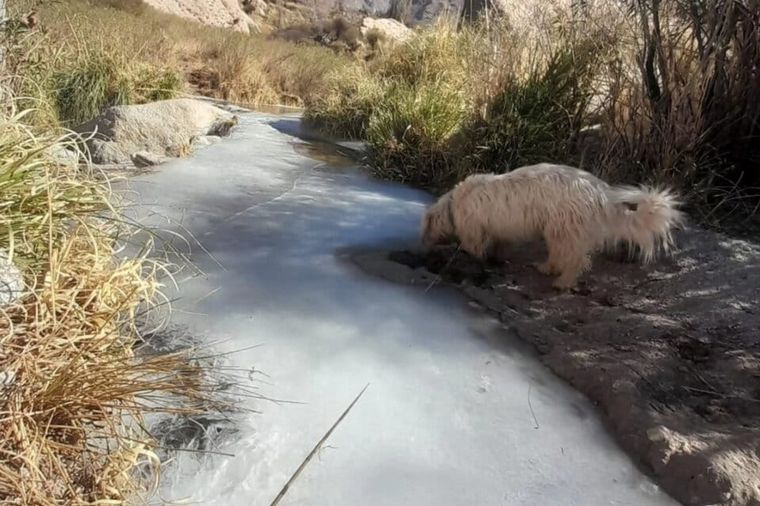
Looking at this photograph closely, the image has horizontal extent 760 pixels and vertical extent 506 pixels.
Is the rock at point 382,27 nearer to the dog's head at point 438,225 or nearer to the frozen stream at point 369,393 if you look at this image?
the dog's head at point 438,225

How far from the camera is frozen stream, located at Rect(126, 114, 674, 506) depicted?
1999 mm

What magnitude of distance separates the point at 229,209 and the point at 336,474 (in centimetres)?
299

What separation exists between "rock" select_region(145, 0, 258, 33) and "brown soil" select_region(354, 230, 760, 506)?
24986 mm

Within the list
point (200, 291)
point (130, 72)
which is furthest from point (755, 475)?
point (130, 72)

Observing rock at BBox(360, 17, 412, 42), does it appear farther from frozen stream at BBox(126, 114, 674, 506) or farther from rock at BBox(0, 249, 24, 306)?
rock at BBox(0, 249, 24, 306)

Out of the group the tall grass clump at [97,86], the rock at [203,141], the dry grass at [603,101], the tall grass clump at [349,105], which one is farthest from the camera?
the tall grass clump at [349,105]

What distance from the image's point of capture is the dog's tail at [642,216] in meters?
3.20

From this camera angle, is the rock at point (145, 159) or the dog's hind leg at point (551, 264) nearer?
the dog's hind leg at point (551, 264)

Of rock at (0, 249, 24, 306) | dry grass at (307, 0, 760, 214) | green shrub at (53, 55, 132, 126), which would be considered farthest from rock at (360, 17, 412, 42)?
rock at (0, 249, 24, 306)

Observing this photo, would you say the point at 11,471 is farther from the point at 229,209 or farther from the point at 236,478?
the point at 229,209

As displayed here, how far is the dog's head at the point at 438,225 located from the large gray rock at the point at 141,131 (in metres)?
3.31

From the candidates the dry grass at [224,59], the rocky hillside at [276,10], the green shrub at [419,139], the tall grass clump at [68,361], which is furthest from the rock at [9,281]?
the rocky hillside at [276,10]

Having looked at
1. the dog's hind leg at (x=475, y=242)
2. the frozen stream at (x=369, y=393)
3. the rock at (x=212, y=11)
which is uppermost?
the rock at (x=212, y=11)

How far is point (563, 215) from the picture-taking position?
11.2 ft
